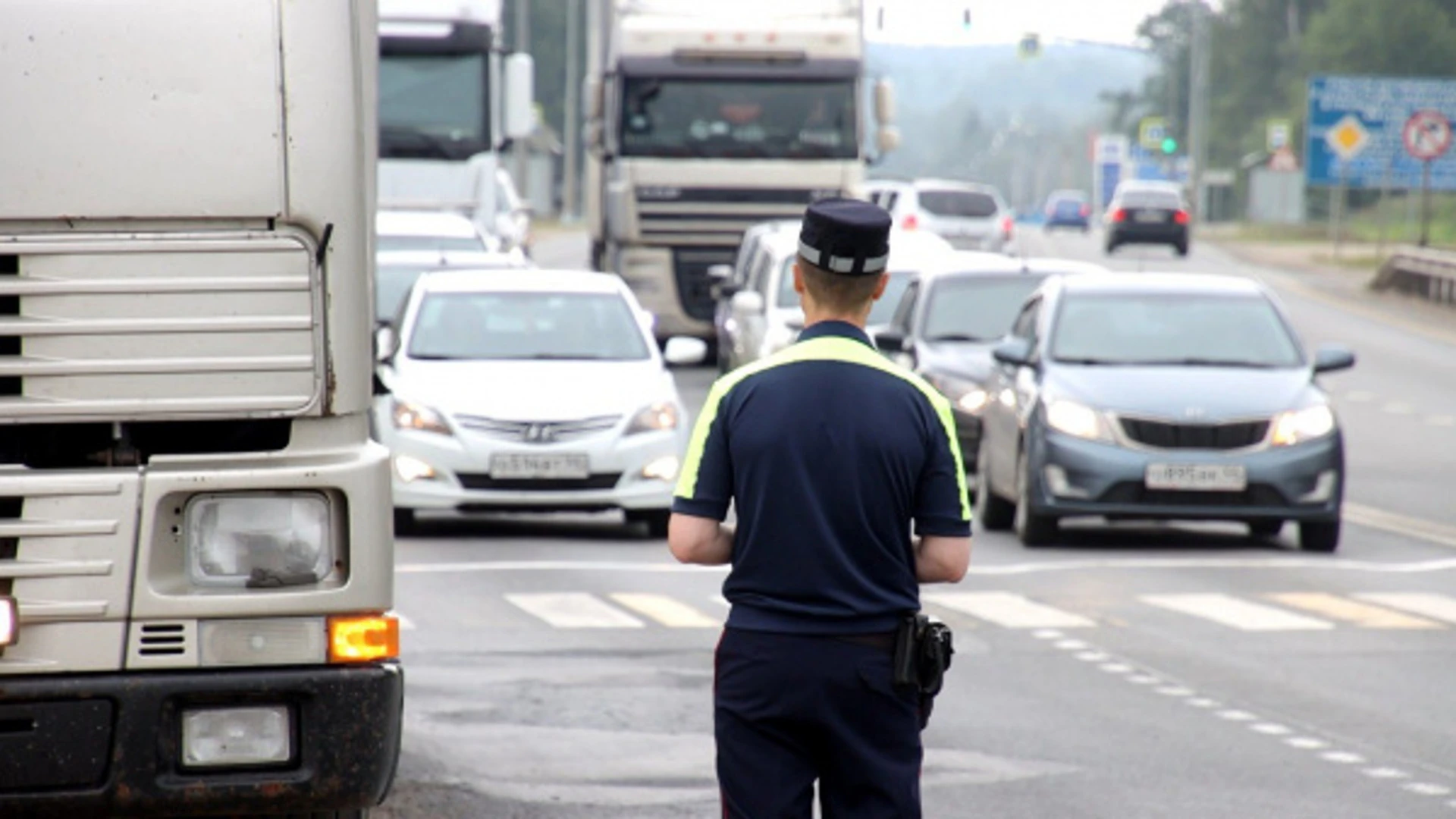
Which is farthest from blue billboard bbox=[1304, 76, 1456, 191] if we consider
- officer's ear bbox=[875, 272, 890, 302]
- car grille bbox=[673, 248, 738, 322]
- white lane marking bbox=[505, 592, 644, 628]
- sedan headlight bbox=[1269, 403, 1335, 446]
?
officer's ear bbox=[875, 272, 890, 302]

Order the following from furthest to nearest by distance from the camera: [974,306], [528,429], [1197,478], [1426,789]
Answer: [974,306] < [528,429] < [1197,478] < [1426,789]

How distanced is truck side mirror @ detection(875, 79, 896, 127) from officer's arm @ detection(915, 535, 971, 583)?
90.2 feet

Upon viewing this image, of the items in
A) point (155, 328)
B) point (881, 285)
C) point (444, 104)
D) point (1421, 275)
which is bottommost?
point (1421, 275)

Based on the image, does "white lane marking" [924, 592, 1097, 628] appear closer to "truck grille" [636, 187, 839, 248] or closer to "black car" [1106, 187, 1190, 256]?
"truck grille" [636, 187, 839, 248]

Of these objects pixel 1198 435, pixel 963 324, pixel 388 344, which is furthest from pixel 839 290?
pixel 963 324

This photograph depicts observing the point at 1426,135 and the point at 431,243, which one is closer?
the point at 431,243

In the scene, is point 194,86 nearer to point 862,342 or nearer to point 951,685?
point 862,342

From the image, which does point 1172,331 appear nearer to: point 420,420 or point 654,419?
point 654,419

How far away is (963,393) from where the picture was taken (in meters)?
19.7

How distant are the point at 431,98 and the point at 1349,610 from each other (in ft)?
65.4

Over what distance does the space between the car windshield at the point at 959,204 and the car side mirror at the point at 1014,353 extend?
40.3 meters

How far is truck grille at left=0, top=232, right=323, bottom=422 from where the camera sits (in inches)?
255

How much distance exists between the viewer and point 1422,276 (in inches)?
1999

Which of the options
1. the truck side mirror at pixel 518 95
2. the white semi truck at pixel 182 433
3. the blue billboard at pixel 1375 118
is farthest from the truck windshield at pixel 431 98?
the blue billboard at pixel 1375 118
